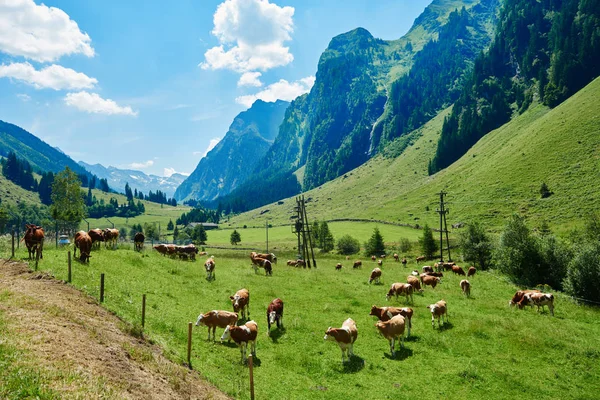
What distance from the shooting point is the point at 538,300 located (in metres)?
29.8

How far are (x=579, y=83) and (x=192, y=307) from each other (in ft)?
670

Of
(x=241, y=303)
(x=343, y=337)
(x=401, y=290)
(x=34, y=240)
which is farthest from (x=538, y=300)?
(x=34, y=240)

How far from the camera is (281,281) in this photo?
3347 cm

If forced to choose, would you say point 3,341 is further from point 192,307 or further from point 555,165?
point 555,165

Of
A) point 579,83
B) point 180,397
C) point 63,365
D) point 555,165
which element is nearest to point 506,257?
point 180,397

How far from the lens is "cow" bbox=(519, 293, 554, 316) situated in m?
29.2

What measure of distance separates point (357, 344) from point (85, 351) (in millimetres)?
14077

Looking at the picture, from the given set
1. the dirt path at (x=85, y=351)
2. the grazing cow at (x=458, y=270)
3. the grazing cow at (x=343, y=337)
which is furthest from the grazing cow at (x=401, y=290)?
the grazing cow at (x=458, y=270)

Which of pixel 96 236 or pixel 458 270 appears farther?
pixel 458 270

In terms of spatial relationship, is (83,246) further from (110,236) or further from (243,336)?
(243,336)

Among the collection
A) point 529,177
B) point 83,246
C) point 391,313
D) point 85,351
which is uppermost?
point 529,177

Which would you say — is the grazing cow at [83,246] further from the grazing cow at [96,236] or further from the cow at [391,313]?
the cow at [391,313]

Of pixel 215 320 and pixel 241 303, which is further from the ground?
pixel 241 303

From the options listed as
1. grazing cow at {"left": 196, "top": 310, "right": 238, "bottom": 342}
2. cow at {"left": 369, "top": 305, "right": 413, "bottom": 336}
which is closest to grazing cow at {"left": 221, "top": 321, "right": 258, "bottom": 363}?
grazing cow at {"left": 196, "top": 310, "right": 238, "bottom": 342}
